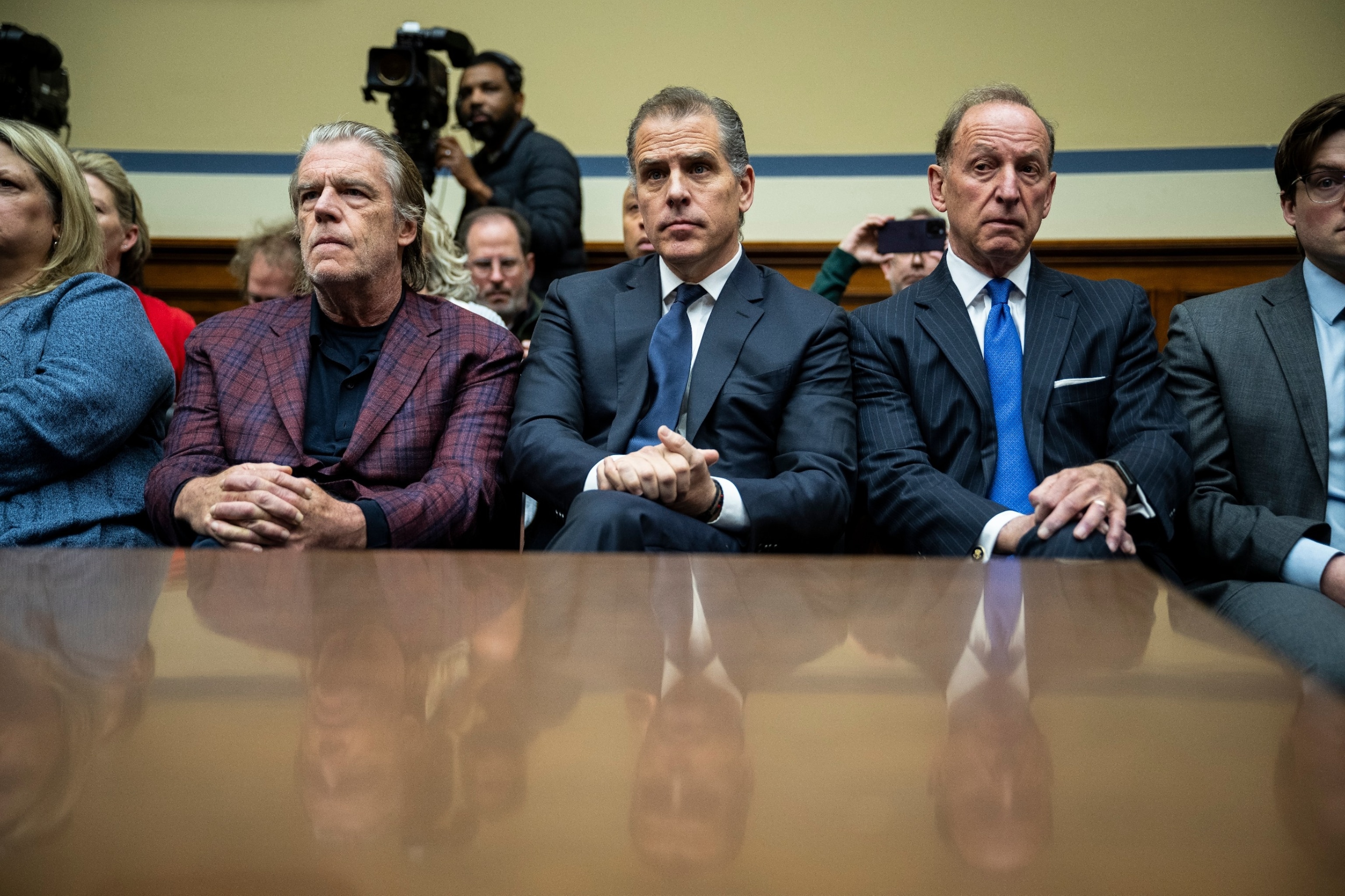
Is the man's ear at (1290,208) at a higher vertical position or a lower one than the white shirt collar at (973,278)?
higher

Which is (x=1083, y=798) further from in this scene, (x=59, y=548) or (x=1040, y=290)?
(x=1040, y=290)

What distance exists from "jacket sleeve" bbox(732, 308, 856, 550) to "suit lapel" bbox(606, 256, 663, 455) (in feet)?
0.53

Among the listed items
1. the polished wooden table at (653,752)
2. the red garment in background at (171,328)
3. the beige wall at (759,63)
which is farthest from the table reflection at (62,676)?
the beige wall at (759,63)

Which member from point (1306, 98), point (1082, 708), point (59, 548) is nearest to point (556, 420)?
point (59, 548)

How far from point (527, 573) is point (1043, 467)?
110 centimetres

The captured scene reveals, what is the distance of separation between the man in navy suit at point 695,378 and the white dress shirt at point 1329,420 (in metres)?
0.64

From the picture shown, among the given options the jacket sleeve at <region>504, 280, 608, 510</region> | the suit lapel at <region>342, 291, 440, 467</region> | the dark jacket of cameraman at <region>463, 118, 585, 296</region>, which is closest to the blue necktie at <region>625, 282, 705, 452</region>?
the jacket sleeve at <region>504, 280, 608, 510</region>

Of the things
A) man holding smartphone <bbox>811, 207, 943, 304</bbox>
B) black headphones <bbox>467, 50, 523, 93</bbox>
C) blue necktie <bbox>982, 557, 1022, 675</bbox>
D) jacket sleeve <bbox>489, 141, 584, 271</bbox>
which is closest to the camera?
blue necktie <bbox>982, 557, 1022, 675</bbox>

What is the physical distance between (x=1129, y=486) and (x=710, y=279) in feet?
2.50

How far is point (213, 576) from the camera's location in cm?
82

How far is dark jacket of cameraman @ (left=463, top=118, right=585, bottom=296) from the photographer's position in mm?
3254

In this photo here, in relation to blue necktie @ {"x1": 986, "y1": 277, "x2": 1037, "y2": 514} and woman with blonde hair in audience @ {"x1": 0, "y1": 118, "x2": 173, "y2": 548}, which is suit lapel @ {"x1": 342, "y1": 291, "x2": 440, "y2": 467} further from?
blue necktie @ {"x1": 986, "y1": 277, "x2": 1037, "y2": 514}

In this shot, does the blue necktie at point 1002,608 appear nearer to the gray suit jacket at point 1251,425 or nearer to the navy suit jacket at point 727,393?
the navy suit jacket at point 727,393

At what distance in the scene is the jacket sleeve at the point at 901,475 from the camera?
1604 mm
